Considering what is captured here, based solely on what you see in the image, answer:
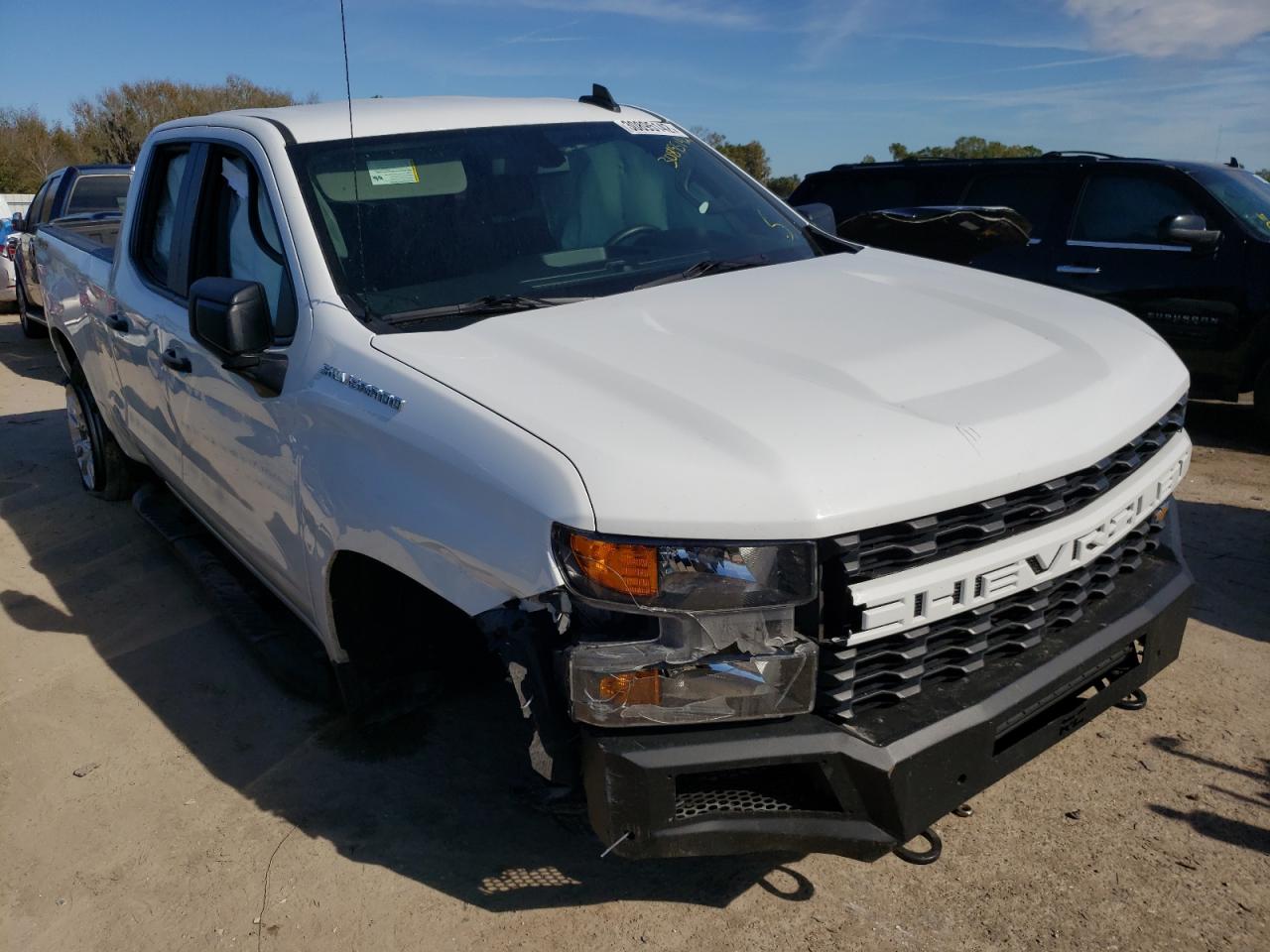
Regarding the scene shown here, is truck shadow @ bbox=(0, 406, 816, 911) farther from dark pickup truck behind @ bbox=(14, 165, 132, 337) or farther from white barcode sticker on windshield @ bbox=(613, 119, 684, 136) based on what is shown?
dark pickup truck behind @ bbox=(14, 165, 132, 337)

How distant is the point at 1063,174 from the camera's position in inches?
308

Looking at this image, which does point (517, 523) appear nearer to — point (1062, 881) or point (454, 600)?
point (454, 600)

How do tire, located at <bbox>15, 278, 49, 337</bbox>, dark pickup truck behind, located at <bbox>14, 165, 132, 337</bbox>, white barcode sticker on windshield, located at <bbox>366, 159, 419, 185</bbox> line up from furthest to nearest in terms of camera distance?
tire, located at <bbox>15, 278, 49, 337</bbox> → dark pickup truck behind, located at <bbox>14, 165, 132, 337</bbox> → white barcode sticker on windshield, located at <bbox>366, 159, 419, 185</bbox>

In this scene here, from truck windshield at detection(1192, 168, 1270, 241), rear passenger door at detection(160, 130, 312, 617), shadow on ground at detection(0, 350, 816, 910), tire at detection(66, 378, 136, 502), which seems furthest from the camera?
truck windshield at detection(1192, 168, 1270, 241)

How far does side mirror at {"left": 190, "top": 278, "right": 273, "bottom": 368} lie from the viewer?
2934 mm

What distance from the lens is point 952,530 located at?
225cm

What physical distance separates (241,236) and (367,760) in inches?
67.6

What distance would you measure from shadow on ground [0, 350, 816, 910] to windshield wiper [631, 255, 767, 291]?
122 centimetres

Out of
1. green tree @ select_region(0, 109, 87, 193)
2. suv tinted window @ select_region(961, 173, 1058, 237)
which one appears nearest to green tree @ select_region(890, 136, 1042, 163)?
suv tinted window @ select_region(961, 173, 1058, 237)

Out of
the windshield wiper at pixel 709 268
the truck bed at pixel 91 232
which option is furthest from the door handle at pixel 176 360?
the windshield wiper at pixel 709 268

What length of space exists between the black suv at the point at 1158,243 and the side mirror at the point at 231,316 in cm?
412

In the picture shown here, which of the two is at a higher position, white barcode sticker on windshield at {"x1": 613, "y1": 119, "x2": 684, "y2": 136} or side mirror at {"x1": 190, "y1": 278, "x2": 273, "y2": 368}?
white barcode sticker on windshield at {"x1": 613, "y1": 119, "x2": 684, "y2": 136}

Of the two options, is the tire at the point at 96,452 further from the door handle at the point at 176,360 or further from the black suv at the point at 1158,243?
the black suv at the point at 1158,243

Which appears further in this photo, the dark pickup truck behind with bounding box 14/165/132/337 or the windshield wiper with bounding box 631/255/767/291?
the dark pickup truck behind with bounding box 14/165/132/337
